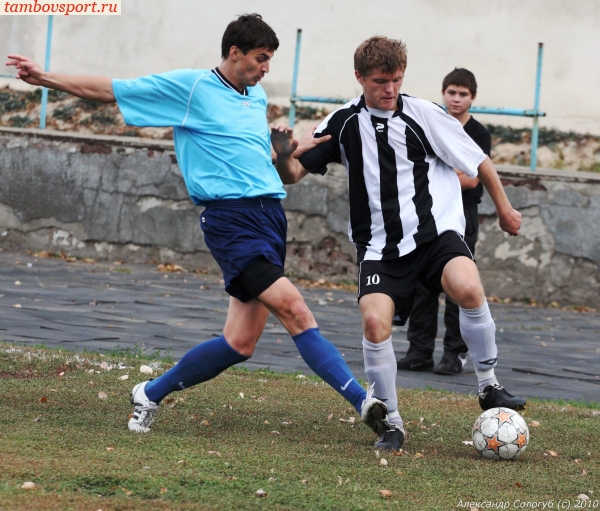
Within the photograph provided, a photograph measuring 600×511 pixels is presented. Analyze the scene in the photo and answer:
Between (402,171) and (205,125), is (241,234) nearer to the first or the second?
(205,125)

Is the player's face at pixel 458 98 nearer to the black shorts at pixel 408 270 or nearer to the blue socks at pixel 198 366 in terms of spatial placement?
the black shorts at pixel 408 270

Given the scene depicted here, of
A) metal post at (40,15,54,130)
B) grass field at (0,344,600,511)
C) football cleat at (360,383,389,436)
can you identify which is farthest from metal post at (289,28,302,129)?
football cleat at (360,383,389,436)

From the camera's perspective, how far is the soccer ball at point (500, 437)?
173 inches

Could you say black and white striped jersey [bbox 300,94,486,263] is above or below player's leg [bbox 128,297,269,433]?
above

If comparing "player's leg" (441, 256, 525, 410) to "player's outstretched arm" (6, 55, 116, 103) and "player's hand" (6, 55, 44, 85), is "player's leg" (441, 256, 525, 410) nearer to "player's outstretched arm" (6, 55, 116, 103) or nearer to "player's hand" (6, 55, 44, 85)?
"player's outstretched arm" (6, 55, 116, 103)

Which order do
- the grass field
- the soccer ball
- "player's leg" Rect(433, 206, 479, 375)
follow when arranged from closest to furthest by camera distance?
the grass field
the soccer ball
"player's leg" Rect(433, 206, 479, 375)

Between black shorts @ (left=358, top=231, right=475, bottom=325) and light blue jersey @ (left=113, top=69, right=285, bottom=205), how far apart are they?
58cm

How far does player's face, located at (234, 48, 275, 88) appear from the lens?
4.65 meters

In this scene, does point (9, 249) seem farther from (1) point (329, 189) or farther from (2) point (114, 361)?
(2) point (114, 361)

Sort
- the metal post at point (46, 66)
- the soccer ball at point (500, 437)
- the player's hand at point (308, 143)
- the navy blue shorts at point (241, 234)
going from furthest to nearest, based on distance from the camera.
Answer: the metal post at point (46, 66) < the player's hand at point (308, 143) < the navy blue shorts at point (241, 234) < the soccer ball at point (500, 437)

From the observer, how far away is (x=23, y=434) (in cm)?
422

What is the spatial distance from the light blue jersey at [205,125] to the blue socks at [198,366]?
0.69 meters

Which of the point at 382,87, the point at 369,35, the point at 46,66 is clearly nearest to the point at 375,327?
the point at 382,87

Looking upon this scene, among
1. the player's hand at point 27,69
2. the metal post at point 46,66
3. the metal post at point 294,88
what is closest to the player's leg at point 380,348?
the player's hand at point 27,69
